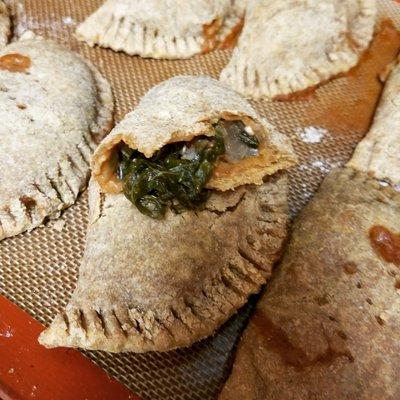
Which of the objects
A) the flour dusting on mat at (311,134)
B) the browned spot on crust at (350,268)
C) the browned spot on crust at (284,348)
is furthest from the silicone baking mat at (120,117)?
the browned spot on crust at (350,268)

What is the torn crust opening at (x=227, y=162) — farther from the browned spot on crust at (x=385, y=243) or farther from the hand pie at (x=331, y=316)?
the browned spot on crust at (x=385, y=243)

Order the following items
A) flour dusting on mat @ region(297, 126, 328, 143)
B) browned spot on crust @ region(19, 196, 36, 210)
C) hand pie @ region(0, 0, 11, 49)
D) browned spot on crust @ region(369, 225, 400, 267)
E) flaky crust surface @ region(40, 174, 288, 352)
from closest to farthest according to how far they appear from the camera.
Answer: flaky crust surface @ region(40, 174, 288, 352) < browned spot on crust @ region(369, 225, 400, 267) < browned spot on crust @ region(19, 196, 36, 210) < flour dusting on mat @ region(297, 126, 328, 143) < hand pie @ region(0, 0, 11, 49)

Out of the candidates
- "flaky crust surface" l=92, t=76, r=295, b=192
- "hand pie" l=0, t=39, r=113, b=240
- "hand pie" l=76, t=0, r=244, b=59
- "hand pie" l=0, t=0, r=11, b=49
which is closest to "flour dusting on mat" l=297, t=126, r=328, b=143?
"flaky crust surface" l=92, t=76, r=295, b=192

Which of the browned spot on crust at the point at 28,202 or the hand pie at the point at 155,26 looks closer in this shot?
the browned spot on crust at the point at 28,202

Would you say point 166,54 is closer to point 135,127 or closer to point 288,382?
point 135,127

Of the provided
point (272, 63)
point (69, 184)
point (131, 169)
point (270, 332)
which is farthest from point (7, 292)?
point (272, 63)

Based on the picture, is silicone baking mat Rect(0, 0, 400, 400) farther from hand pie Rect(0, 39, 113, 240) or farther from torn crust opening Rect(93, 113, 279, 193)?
torn crust opening Rect(93, 113, 279, 193)
